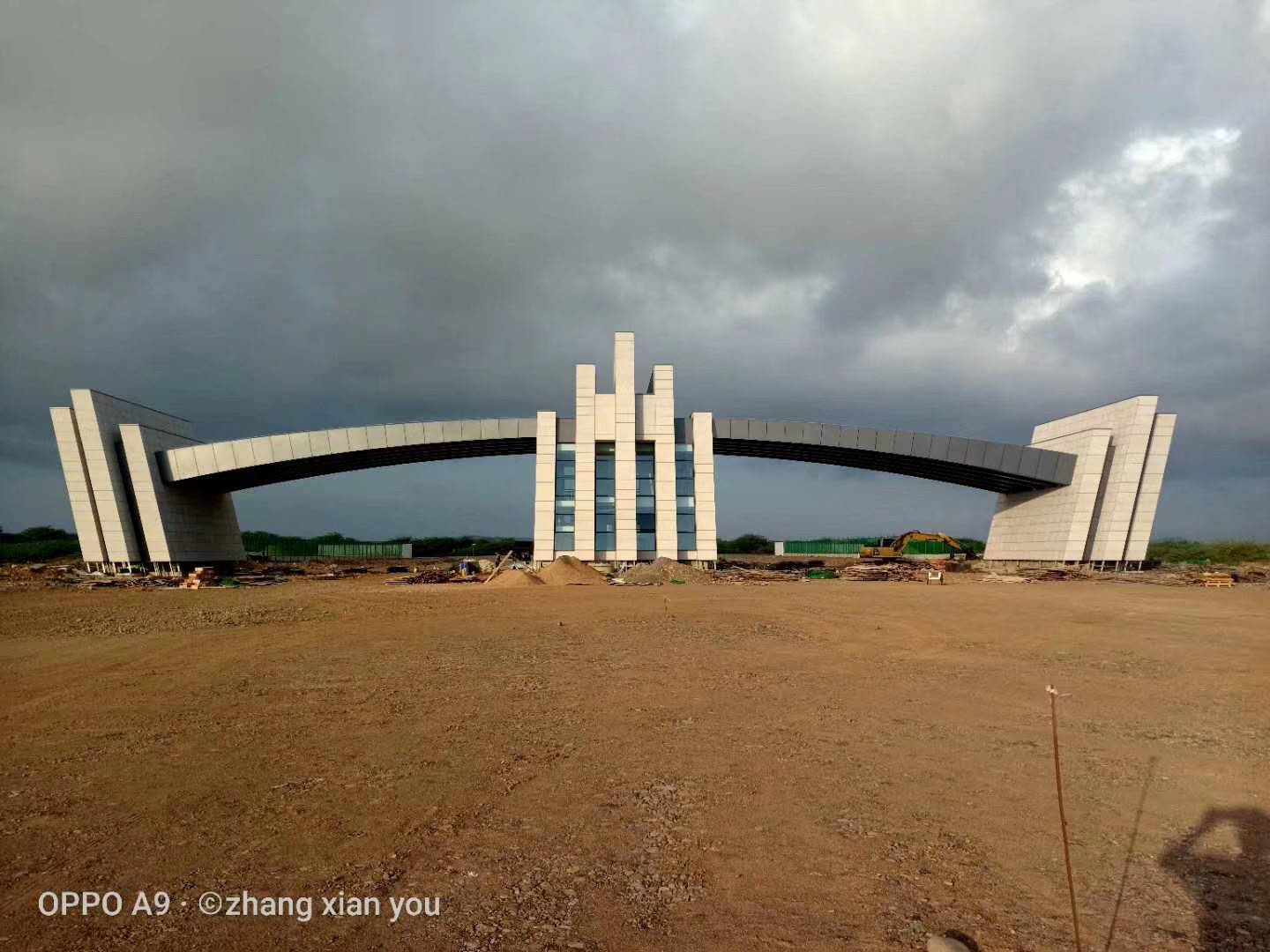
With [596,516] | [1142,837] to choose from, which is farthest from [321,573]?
[1142,837]

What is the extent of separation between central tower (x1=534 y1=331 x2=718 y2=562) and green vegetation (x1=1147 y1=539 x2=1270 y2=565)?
36.9m

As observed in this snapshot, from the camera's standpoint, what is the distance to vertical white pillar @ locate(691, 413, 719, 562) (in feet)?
111

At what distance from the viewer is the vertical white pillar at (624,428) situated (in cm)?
3306

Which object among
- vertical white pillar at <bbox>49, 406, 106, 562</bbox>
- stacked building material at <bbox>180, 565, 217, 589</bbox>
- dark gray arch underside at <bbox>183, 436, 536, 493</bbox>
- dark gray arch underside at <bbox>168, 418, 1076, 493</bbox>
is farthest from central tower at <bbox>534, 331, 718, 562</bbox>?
vertical white pillar at <bbox>49, 406, 106, 562</bbox>

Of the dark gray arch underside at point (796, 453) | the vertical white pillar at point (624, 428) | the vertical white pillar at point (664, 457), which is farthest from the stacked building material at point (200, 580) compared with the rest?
the vertical white pillar at point (664, 457)

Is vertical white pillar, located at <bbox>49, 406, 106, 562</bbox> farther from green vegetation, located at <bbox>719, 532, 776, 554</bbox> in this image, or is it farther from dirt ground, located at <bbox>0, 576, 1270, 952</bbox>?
green vegetation, located at <bbox>719, 532, 776, 554</bbox>

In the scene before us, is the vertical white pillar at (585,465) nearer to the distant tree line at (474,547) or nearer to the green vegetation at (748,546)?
the distant tree line at (474,547)

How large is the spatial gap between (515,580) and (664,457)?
35.0ft

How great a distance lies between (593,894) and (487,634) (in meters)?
10.9

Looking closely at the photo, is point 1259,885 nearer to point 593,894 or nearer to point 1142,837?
point 1142,837

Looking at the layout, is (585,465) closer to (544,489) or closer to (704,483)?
(544,489)

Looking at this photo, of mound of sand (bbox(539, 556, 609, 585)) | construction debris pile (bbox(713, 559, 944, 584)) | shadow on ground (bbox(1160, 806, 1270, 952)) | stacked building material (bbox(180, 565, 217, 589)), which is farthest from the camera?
construction debris pile (bbox(713, 559, 944, 584))

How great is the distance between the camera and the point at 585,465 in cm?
3341

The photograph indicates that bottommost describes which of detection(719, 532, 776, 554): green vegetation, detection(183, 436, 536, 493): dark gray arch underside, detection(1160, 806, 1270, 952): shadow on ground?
detection(719, 532, 776, 554): green vegetation
